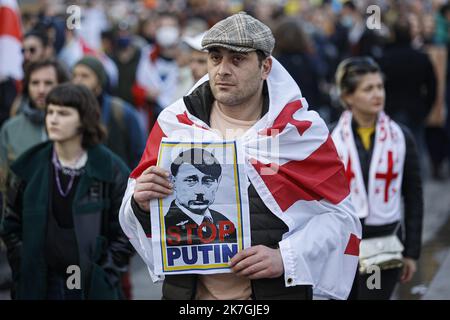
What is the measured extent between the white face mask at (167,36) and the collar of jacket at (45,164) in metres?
7.22

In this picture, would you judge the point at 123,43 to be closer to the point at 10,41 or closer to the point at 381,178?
the point at 10,41

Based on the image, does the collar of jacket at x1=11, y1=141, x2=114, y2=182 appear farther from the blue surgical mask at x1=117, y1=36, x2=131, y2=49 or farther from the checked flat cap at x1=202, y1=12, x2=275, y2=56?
the blue surgical mask at x1=117, y1=36, x2=131, y2=49

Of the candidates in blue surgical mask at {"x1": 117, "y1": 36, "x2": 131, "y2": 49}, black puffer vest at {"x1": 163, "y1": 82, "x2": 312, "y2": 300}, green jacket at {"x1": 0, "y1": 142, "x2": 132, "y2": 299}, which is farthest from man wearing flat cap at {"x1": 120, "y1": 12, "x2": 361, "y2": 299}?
blue surgical mask at {"x1": 117, "y1": 36, "x2": 131, "y2": 49}

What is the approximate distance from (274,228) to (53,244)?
6.06 ft

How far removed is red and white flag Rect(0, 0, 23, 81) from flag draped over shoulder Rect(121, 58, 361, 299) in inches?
210

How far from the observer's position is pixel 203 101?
397 cm

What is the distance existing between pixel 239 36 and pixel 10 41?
5.80m

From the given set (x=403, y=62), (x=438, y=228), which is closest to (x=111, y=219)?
(x=438, y=228)

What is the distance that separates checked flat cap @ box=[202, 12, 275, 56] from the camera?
374 centimetres

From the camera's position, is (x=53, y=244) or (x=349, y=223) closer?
(x=349, y=223)

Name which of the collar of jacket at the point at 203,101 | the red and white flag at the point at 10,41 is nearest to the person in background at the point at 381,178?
the collar of jacket at the point at 203,101

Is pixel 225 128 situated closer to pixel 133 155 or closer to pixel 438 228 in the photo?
pixel 133 155

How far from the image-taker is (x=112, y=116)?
6914 millimetres

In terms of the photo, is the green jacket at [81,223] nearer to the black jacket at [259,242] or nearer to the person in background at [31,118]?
the person in background at [31,118]
